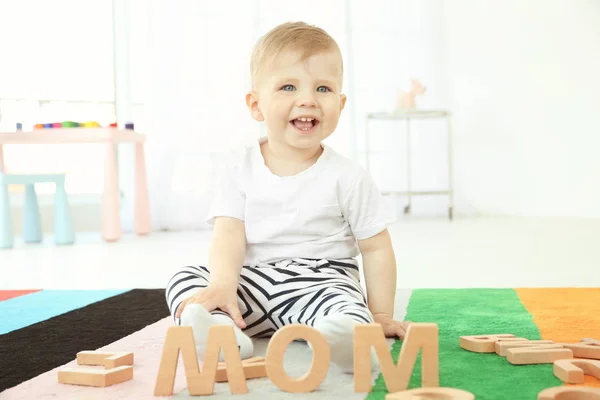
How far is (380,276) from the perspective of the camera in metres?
1.00

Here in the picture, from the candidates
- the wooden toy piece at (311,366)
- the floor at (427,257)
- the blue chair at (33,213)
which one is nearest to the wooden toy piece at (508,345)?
the wooden toy piece at (311,366)

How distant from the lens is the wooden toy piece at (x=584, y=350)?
0.82 m

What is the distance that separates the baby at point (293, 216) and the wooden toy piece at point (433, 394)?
0.28 m

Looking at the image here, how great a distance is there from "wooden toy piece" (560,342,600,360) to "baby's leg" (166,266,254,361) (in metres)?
0.36

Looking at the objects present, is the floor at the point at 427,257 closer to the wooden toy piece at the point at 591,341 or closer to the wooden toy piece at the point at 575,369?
the wooden toy piece at the point at 591,341

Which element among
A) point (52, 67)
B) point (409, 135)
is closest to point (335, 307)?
point (409, 135)

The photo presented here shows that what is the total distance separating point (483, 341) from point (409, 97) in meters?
2.56

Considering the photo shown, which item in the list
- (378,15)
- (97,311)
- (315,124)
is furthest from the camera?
(378,15)

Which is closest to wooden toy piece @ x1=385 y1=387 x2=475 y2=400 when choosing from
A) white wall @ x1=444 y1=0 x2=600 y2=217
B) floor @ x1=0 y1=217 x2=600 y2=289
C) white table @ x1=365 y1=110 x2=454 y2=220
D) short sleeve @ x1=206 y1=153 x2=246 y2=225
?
short sleeve @ x1=206 y1=153 x2=246 y2=225

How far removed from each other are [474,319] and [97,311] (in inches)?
23.8

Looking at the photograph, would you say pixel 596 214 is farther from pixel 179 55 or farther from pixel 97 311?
pixel 97 311

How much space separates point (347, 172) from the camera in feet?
3.40

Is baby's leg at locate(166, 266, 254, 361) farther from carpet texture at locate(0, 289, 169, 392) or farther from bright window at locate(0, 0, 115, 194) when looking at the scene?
bright window at locate(0, 0, 115, 194)

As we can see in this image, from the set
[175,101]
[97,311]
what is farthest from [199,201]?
[97,311]
